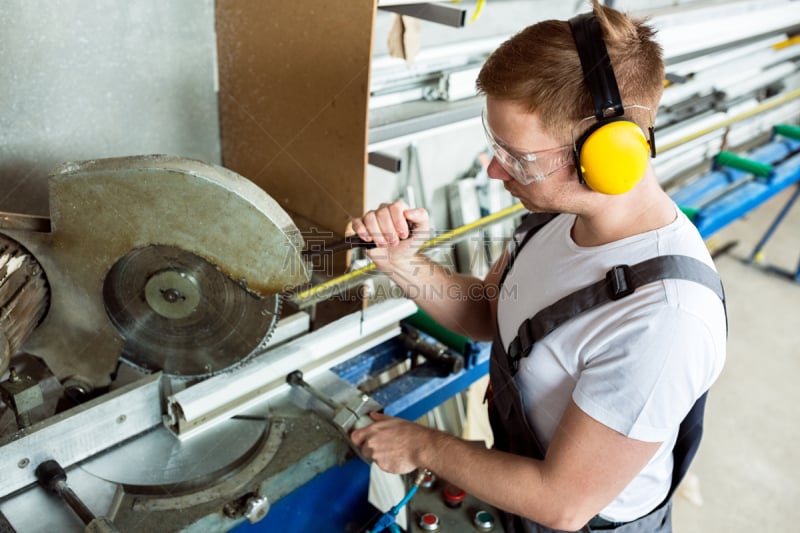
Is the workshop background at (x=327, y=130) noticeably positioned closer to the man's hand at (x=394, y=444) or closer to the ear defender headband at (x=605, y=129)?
the man's hand at (x=394, y=444)

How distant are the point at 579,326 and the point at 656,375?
0.16 metres

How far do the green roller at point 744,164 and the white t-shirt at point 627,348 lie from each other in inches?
80.0

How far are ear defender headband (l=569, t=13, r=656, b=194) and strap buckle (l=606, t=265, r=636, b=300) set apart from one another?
0.50 ft

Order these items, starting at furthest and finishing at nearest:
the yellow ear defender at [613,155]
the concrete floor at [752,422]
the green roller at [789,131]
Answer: the green roller at [789,131]
the concrete floor at [752,422]
the yellow ear defender at [613,155]

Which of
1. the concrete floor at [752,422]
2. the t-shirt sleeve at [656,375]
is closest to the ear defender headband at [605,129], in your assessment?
the t-shirt sleeve at [656,375]

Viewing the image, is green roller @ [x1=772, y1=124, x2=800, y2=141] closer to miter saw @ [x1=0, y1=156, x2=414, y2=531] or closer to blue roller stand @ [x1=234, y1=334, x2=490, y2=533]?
blue roller stand @ [x1=234, y1=334, x2=490, y2=533]

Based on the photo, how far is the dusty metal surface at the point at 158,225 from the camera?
0.97 m

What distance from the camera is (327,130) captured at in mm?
1652

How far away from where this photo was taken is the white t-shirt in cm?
94

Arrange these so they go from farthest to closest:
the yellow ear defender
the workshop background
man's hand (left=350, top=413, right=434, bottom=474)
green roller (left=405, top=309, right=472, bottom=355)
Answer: green roller (left=405, top=309, right=472, bottom=355)
the workshop background
man's hand (left=350, top=413, right=434, bottom=474)
the yellow ear defender

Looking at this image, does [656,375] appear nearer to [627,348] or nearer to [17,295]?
[627,348]

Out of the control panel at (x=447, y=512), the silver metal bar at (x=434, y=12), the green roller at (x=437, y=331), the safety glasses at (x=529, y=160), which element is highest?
the silver metal bar at (x=434, y=12)

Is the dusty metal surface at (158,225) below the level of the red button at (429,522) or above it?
above

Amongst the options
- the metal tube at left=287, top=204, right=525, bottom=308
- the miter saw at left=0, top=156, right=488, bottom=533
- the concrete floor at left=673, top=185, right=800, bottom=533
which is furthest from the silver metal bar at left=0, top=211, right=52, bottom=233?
the concrete floor at left=673, top=185, right=800, bottom=533
